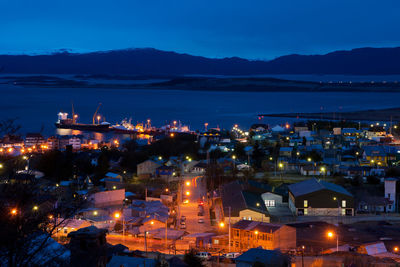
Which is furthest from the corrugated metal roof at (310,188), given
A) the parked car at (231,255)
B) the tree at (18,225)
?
the tree at (18,225)

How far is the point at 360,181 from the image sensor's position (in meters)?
6.59

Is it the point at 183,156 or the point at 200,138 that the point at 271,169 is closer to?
the point at 183,156

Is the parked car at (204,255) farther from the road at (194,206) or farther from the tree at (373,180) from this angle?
the tree at (373,180)

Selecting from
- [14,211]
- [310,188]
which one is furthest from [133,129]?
[14,211]

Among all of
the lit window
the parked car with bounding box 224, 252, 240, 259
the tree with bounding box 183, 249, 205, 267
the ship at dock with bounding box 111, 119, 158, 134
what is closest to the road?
the lit window

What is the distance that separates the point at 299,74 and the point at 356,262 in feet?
233

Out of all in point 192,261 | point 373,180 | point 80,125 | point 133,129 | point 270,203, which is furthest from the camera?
point 80,125

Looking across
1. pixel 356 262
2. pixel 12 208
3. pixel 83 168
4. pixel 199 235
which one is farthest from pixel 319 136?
pixel 12 208

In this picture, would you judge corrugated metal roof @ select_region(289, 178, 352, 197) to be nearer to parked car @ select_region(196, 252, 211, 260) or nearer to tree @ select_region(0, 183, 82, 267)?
parked car @ select_region(196, 252, 211, 260)

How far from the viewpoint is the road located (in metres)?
4.66

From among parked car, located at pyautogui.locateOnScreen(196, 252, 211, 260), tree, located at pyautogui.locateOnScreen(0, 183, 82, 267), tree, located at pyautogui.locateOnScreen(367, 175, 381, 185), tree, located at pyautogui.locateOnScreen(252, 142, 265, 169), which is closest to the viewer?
tree, located at pyautogui.locateOnScreen(0, 183, 82, 267)

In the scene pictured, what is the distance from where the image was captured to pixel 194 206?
18.2 feet

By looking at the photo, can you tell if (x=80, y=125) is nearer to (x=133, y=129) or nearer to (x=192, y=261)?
(x=133, y=129)

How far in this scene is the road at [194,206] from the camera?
4664mm
